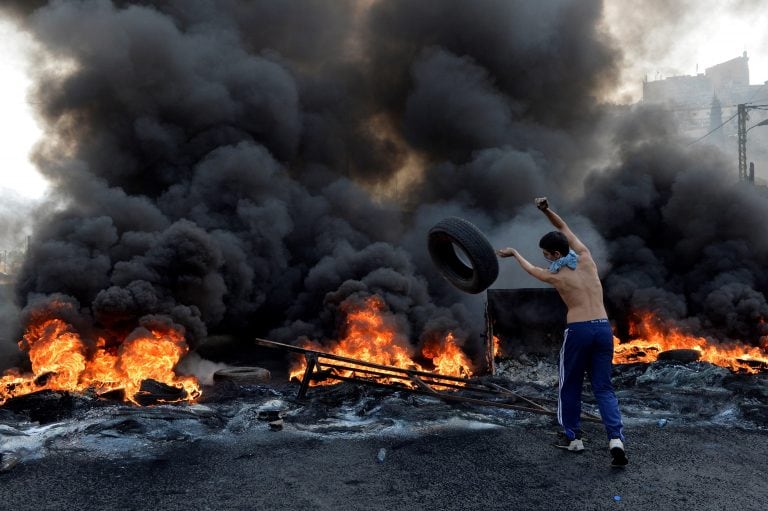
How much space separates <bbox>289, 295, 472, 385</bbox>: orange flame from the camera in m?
12.5

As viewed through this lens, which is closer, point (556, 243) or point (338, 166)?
point (556, 243)

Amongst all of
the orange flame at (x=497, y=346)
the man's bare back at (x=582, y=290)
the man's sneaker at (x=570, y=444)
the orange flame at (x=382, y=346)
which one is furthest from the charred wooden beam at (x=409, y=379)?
the orange flame at (x=382, y=346)

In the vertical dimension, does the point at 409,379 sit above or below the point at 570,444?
above

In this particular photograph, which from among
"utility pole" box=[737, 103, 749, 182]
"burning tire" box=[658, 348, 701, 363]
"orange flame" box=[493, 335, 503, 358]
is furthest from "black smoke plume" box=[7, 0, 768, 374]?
"utility pole" box=[737, 103, 749, 182]

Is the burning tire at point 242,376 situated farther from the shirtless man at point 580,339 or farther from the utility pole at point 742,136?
the utility pole at point 742,136

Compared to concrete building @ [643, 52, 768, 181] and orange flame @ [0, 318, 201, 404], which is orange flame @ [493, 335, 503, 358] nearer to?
orange flame @ [0, 318, 201, 404]

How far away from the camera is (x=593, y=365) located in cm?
491

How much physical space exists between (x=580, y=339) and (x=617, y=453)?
109 cm

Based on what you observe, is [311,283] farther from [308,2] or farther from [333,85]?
[308,2]

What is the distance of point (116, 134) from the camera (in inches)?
717

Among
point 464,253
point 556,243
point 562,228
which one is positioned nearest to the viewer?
point 556,243

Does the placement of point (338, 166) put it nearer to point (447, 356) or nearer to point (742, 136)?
point (447, 356)

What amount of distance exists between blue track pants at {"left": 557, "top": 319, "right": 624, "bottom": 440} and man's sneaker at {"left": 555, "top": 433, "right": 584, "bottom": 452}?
0.40 m

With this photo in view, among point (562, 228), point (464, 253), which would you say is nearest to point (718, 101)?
point (464, 253)
